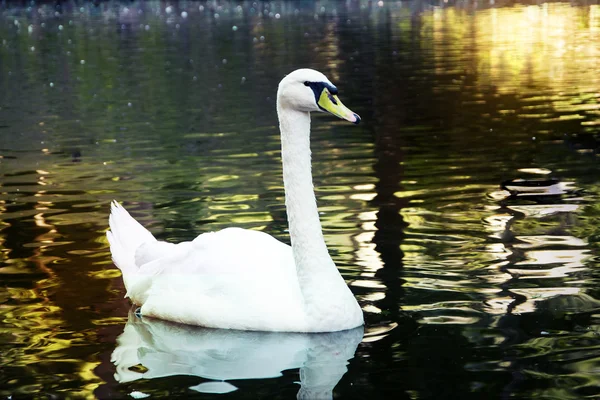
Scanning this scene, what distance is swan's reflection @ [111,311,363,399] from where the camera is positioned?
22.5 feet

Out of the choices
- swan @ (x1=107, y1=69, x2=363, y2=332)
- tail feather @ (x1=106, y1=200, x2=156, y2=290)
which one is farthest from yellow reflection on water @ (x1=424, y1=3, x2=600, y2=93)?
swan @ (x1=107, y1=69, x2=363, y2=332)

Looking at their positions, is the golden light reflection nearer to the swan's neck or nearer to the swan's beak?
the swan's neck

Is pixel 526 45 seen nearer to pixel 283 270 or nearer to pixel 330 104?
pixel 283 270

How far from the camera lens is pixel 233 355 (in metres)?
7.33

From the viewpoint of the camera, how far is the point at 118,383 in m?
6.80

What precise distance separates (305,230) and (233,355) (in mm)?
973

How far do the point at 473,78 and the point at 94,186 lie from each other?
48.5 feet

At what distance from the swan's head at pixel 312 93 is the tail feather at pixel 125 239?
A: 78.4 inches

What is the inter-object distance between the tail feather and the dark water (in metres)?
0.31

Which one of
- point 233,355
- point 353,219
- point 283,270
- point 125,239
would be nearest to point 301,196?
point 283,270

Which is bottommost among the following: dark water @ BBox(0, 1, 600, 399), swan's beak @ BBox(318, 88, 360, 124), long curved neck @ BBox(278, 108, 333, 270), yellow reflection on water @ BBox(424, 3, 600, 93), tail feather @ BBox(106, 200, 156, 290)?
yellow reflection on water @ BBox(424, 3, 600, 93)

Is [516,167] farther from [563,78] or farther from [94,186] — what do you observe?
[563,78]

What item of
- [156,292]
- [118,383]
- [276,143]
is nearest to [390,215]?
[156,292]

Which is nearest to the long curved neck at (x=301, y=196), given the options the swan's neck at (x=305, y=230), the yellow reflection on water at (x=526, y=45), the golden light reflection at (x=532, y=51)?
the swan's neck at (x=305, y=230)
